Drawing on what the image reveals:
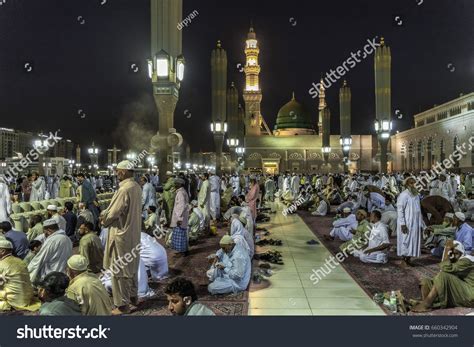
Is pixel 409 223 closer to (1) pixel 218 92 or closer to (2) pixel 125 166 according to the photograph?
(2) pixel 125 166

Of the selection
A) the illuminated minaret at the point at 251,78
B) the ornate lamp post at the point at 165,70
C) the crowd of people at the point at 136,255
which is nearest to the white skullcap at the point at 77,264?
the crowd of people at the point at 136,255

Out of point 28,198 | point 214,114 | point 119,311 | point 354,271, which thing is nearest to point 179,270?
point 119,311

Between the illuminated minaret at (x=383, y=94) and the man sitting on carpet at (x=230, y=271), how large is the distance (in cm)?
1740

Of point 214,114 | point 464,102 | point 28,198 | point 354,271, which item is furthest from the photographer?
point 464,102

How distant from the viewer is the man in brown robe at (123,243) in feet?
16.1

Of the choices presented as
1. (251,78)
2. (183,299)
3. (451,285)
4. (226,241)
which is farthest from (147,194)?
(251,78)

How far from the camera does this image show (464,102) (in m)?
43.0

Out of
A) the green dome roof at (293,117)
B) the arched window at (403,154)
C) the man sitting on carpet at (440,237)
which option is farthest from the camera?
the green dome roof at (293,117)

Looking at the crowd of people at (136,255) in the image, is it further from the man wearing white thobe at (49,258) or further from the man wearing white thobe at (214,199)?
the man wearing white thobe at (214,199)

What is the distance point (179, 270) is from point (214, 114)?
54.2 ft

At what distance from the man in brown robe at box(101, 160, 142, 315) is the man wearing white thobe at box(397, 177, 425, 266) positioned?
4712mm
